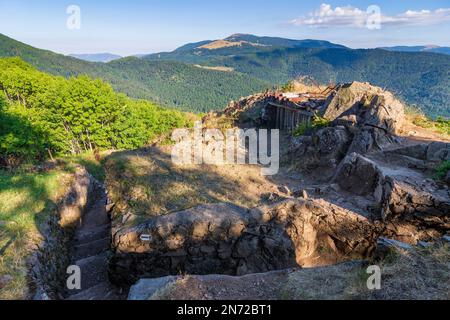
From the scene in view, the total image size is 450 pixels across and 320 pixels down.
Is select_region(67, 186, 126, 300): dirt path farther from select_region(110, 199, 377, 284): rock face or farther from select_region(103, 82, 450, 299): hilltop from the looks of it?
select_region(103, 82, 450, 299): hilltop

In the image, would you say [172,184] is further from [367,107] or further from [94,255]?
[367,107]

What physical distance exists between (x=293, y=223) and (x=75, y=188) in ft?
38.8

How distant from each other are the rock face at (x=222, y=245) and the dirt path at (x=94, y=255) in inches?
26.3

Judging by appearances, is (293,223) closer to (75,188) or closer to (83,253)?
(83,253)

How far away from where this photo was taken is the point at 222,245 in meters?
8.92

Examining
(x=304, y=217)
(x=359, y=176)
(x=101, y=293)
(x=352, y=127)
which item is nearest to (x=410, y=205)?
(x=359, y=176)

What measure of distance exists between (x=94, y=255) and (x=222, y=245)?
6.06m

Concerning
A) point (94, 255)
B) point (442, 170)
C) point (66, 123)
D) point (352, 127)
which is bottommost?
point (94, 255)

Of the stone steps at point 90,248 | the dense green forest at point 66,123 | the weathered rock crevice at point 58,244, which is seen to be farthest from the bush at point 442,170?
the dense green forest at point 66,123

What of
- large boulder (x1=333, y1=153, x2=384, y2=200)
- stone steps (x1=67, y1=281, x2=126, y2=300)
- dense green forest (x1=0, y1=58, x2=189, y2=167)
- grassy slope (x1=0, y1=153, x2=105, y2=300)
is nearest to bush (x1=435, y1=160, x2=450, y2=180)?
large boulder (x1=333, y1=153, x2=384, y2=200)

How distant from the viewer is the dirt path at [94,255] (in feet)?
30.0

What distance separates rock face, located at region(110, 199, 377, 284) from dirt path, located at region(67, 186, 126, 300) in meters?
0.67

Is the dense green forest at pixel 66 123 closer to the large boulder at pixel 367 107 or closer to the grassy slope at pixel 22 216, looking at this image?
the grassy slope at pixel 22 216
